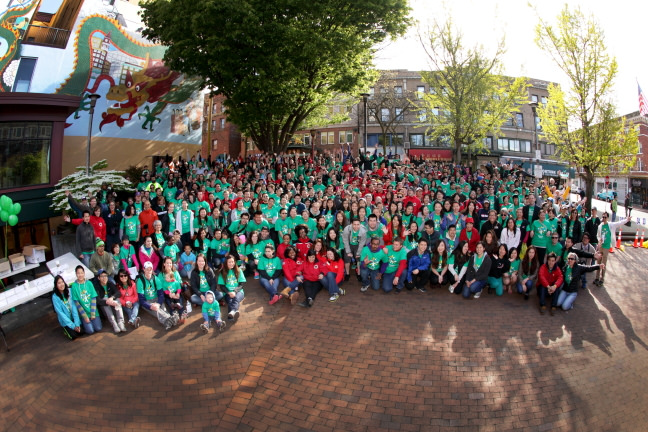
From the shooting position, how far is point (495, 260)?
9.70 m

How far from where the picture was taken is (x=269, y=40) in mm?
18391

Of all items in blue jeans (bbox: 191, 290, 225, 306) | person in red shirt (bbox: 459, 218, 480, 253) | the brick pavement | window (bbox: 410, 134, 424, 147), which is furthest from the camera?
window (bbox: 410, 134, 424, 147)

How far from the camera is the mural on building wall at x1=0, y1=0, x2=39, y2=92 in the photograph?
16.9 m

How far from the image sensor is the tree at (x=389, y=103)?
4516 centimetres

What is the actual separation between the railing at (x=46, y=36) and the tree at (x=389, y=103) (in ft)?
99.5

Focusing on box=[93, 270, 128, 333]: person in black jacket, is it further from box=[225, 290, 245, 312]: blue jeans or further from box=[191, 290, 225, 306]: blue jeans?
box=[225, 290, 245, 312]: blue jeans

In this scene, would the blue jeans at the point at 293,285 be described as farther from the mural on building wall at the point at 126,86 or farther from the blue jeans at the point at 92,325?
the mural on building wall at the point at 126,86

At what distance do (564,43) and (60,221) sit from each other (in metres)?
23.5

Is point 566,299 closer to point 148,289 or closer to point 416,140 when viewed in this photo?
point 148,289

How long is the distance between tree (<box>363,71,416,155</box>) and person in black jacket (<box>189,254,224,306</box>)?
36.2m

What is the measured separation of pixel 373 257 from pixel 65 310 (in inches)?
266

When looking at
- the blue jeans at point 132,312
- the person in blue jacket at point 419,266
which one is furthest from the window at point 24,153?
the person in blue jacket at point 419,266

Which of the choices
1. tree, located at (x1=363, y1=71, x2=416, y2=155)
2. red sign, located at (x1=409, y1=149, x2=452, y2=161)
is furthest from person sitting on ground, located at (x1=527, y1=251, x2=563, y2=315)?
red sign, located at (x1=409, y1=149, x2=452, y2=161)

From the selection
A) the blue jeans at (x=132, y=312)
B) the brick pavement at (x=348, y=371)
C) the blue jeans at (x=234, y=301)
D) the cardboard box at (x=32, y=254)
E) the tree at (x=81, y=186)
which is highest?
the tree at (x=81, y=186)
